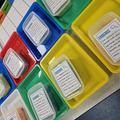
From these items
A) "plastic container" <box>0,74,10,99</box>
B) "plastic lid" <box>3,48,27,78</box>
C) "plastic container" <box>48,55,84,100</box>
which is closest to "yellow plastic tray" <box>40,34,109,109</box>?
"plastic container" <box>48,55,84,100</box>

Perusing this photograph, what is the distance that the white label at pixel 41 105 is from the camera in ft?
2.33

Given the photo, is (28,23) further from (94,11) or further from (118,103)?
(118,103)

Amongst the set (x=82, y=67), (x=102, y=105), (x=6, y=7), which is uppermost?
(x=6, y=7)

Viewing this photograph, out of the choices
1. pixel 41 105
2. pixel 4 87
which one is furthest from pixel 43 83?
pixel 4 87

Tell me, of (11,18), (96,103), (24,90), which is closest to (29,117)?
(24,90)

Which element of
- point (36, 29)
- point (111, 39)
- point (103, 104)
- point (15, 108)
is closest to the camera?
point (111, 39)

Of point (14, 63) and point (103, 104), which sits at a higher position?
point (14, 63)

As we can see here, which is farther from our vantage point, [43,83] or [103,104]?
[43,83]

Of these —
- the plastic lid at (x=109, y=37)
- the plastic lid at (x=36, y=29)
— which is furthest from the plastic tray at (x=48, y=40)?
the plastic lid at (x=109, y=37)

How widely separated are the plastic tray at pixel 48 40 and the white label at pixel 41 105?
10 centimetres

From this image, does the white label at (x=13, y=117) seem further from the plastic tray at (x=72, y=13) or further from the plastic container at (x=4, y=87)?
the plastic tray at (x=72, y=13)

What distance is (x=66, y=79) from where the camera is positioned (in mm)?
645

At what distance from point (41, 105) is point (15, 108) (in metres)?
0.17

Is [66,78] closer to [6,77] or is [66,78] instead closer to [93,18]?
[93,18]
